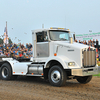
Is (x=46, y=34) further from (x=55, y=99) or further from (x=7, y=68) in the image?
(x=55, y=99)

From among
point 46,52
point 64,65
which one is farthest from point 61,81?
point 46,52

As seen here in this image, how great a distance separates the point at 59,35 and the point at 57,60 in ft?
5.77

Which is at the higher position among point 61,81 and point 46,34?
point 46,34

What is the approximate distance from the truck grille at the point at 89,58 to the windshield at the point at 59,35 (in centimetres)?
165

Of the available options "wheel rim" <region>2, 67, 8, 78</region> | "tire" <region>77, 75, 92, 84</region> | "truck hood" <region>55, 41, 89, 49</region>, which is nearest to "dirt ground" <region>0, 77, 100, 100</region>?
"tire" <region>77, 75, 92, 84</region>

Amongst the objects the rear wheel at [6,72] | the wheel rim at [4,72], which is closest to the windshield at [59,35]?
the rear wheel at [6,72]

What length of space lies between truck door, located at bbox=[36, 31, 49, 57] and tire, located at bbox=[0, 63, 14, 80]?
92.1 inches

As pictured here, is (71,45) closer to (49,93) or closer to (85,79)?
(85,79)

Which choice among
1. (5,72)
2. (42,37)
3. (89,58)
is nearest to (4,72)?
(5,72)

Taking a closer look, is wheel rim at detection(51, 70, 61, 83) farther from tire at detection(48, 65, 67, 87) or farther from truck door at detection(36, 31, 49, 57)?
truck door at detection(36, 31, 49, 57)

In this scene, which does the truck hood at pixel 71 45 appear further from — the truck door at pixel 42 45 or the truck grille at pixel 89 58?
the truck door at pixel 42 45

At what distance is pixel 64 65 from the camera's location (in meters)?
8.58

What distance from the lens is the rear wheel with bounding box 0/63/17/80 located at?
11373 millimetres

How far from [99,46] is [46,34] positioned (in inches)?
454
